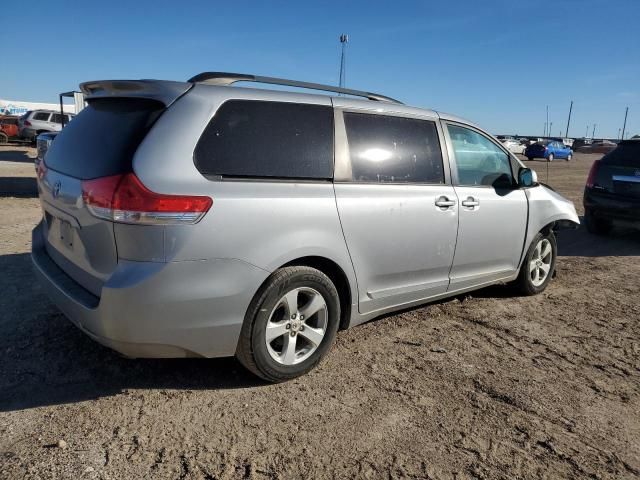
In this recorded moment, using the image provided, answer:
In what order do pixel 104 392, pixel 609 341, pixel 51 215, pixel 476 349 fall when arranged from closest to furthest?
pixel 104 392 < pixel 51 215 < pixel 476 349 < pixel 609 341

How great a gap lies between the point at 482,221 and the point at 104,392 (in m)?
3.11

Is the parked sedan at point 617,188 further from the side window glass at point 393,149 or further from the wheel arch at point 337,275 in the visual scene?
the wheel arch at point 337,275

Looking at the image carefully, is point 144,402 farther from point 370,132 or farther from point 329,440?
point 370,132

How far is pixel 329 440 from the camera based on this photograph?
2.71 m

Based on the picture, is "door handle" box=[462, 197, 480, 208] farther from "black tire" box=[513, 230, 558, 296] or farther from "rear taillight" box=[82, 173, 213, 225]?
"rear taillight" box=[82, 173, 213, 225]

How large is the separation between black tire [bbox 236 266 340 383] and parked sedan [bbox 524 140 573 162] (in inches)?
1597

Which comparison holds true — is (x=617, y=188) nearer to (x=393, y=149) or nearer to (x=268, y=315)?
(x=393, y=149)

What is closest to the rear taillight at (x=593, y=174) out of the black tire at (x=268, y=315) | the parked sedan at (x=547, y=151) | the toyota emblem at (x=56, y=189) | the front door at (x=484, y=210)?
the front door at (x=484, y=210)

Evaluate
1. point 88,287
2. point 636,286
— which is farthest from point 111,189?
point 636,286

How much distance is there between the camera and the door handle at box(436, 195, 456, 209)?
4.00 meters

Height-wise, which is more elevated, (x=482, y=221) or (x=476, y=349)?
(x=482, y=221)

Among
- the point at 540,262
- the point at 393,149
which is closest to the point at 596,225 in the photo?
the point at 540,262

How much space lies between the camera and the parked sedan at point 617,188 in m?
7.69

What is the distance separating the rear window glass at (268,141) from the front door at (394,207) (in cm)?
Answer: 16
